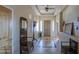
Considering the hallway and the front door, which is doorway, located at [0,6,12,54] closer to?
the hallway

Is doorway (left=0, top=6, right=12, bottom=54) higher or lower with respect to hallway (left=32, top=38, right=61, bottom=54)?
higher

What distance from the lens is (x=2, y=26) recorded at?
291cm

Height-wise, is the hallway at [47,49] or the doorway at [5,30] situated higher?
the doorway at [5,30]

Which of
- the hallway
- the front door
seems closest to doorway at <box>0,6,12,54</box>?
the hallway

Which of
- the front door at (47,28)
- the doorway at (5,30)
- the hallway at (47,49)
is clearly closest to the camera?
the doorway at (5,30)

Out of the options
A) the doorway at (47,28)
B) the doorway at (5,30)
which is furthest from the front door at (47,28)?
the doorway at (5,30)

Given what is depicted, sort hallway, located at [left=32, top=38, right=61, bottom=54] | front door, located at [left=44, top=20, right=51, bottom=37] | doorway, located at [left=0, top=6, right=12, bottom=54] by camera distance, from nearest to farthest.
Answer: doorway, located at [left=0, top=6, right=12, bottom=54] < hallway, located at [left=32, top=38, right=61, bottom=54] < front door, located at [left=44, top=20, right=51, bottom=37]

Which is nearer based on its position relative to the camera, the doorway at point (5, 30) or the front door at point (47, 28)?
the doorway at point (5, 30)

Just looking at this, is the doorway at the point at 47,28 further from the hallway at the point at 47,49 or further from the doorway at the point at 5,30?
the doorway at the point at 5,30

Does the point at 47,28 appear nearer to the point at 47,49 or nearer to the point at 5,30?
the point at 47,49

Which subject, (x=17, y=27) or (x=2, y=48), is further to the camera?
(x=17, y=27)
